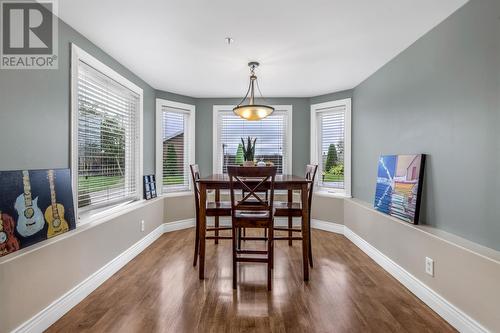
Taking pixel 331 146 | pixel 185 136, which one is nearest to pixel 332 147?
pixel 331 146

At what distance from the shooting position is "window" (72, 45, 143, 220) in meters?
2.42

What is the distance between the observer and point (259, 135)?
4.79m

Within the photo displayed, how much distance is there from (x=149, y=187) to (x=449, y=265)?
12.0ft

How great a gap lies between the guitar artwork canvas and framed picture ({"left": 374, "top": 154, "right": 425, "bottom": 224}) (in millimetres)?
3085

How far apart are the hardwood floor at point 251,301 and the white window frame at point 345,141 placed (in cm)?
143

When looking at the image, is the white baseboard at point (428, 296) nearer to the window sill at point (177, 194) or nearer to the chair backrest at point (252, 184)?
the chair backrest at point (252, 184)

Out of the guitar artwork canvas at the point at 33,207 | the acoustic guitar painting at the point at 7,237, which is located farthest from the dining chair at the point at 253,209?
the acoustic guitar painting at the point at 7,237

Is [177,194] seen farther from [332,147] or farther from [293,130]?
[332,147]

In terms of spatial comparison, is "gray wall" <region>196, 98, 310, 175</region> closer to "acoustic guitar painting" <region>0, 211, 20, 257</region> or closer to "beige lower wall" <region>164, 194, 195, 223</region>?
"beige lower wall" <region>164, 194, 195, 223</region>

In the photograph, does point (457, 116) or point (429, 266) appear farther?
point (429, 266)

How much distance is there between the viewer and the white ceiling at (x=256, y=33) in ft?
6.43

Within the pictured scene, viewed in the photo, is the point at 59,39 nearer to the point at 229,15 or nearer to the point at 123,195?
the point at 229,15

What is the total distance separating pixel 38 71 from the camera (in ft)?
6.40

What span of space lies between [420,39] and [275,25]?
4.67 ft
